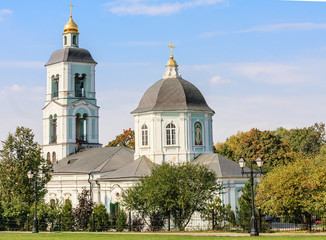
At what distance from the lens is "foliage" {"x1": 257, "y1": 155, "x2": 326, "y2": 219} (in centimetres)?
3803

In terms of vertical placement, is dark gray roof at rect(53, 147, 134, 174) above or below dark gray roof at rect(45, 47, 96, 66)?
below

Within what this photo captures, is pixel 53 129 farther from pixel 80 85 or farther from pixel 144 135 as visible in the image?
pixel 144 135

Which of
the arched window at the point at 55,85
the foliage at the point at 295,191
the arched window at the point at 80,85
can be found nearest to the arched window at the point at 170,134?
the foliage at the point at 295,191

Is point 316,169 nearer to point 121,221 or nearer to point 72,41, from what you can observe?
point 121,221

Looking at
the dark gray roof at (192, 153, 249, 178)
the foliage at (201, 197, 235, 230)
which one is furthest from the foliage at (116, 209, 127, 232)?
the dark gray roof at (192, 153, 249, 178)

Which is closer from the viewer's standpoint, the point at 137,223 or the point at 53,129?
the point at 137,223

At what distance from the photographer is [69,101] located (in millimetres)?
67688

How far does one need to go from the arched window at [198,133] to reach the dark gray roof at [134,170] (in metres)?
4.05

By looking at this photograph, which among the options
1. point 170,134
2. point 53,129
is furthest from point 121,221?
point 53,129

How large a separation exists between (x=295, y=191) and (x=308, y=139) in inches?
1826

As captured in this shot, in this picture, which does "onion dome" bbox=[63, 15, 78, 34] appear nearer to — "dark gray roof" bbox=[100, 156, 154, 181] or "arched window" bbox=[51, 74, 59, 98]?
"arched window" bbox=[51, 74, 59, 98]

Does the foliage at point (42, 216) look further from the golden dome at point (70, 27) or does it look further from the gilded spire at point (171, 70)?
the golden dome at point (70, 27)

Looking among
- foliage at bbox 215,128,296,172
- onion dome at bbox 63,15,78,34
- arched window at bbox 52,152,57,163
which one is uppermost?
onion dome at bbox 63,15,78,34

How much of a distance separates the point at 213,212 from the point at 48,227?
12.3 metres
